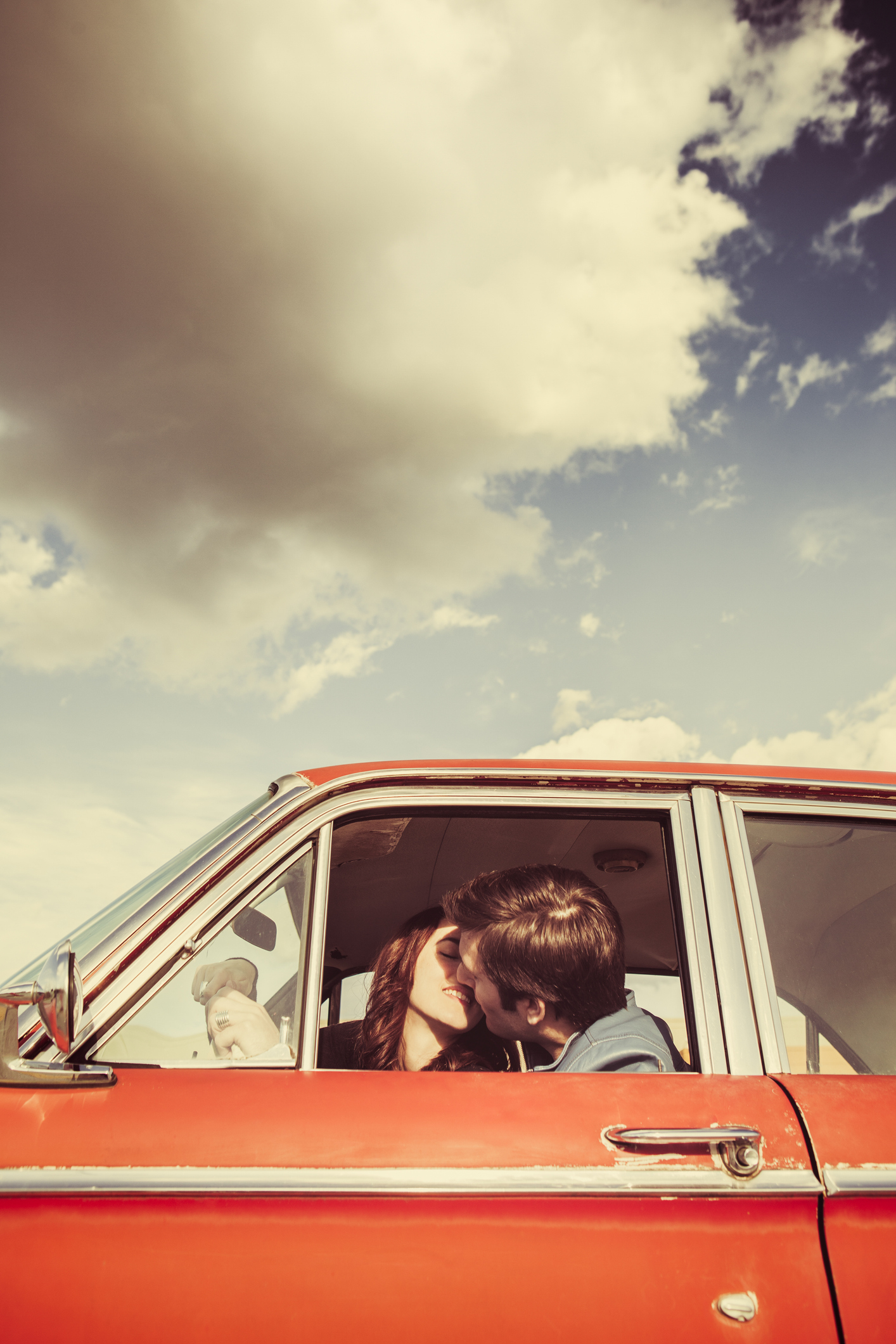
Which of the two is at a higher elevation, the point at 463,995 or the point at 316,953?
the point at 463,995

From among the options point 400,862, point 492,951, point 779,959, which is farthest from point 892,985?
point 400,862

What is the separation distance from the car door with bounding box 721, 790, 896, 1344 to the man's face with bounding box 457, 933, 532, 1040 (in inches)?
28.7

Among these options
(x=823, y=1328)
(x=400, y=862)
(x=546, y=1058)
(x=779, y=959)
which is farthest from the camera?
(x=400, y=862)

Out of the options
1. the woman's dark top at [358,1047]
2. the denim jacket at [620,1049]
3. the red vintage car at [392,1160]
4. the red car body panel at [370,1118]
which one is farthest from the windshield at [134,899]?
the woman's dark top at [358,1047]

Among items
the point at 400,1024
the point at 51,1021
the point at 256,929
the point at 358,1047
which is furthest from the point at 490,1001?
the point at 51,1021

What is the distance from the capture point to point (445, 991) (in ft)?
7.95

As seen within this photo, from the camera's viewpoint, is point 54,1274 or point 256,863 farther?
point 256,863

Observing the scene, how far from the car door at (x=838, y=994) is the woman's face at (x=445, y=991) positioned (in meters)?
0.98

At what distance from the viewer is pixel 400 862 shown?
2635 millimetres

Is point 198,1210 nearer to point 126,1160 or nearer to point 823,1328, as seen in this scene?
point 126,1160

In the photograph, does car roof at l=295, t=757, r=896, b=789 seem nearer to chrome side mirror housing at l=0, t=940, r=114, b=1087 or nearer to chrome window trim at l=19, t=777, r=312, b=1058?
chrome window trim at l=19, t=777, r=312, b=1058

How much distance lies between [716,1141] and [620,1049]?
38cm

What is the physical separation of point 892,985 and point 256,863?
75.0 inches

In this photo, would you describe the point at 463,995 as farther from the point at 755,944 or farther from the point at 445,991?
the point at 755,944
